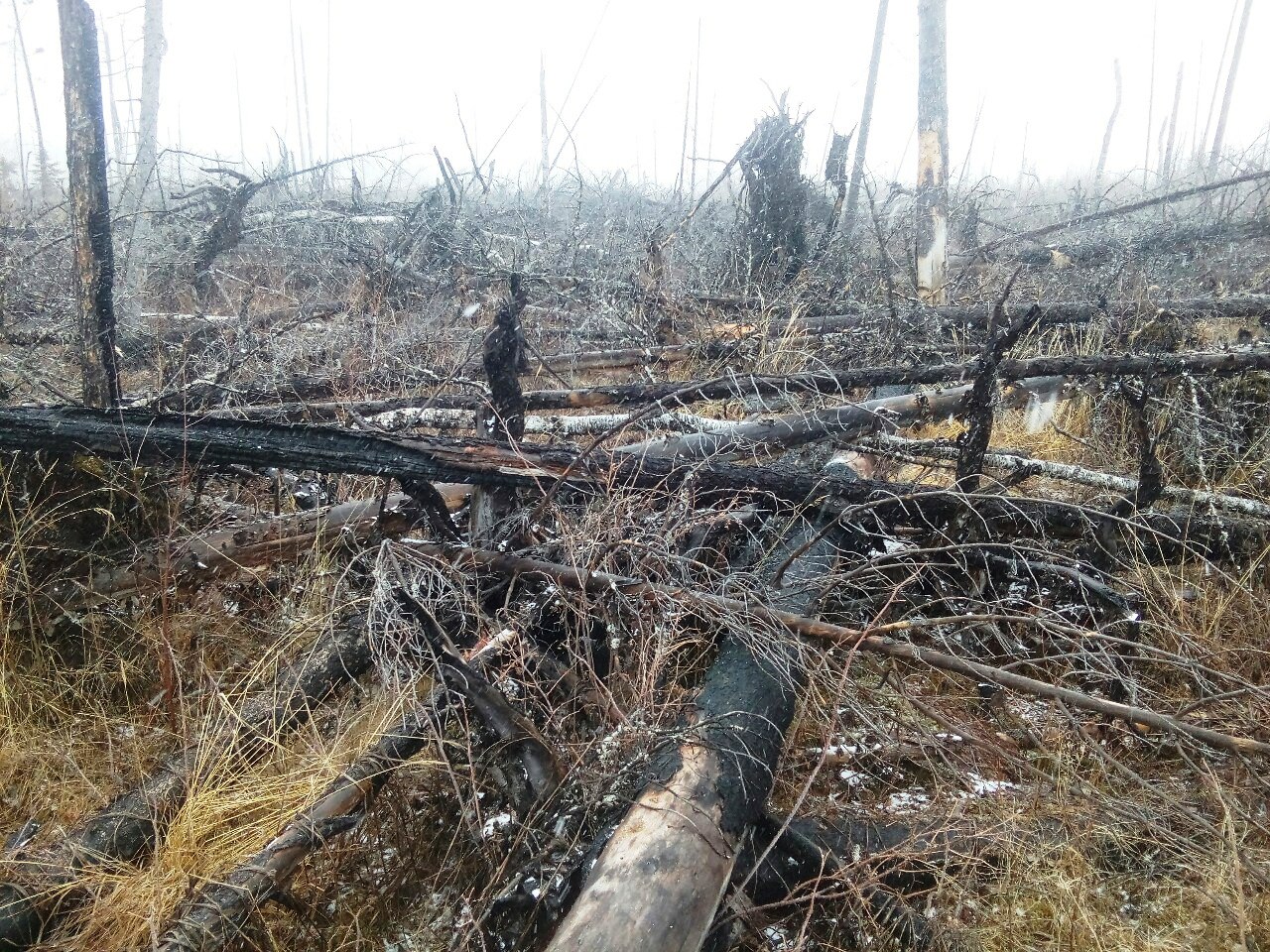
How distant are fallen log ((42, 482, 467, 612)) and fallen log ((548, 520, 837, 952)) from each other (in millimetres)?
1564

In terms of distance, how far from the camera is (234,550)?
9.26 feet

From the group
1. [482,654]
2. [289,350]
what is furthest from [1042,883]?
[289,350]

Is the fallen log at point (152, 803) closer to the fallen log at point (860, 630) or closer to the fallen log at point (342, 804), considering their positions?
the fallen log at point (342, 804)

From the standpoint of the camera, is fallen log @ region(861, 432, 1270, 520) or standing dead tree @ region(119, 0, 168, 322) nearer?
fallen log @ region(861, 432, 1270, 520)

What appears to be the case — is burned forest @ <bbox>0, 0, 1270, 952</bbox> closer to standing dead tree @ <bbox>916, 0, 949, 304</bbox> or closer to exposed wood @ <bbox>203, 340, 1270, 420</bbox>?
exposed wood @ <bbox>203, 340, 1270, 420</bbox>

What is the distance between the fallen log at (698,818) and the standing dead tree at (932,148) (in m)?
6.11

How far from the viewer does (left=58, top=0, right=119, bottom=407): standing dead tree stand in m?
3.29

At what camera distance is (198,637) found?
2756 mm

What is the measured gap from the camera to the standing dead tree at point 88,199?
329 centimetres

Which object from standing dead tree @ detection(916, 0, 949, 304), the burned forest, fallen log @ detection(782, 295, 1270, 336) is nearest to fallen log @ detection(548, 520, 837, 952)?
the burned forest

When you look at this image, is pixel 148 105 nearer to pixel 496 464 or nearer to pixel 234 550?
pixel 234 550

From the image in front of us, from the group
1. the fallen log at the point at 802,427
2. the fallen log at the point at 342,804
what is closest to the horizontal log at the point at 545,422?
the fallen log at the point at 802,427

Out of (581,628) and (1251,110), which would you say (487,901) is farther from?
(1251,110)

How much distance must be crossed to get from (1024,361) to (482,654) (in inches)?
121
